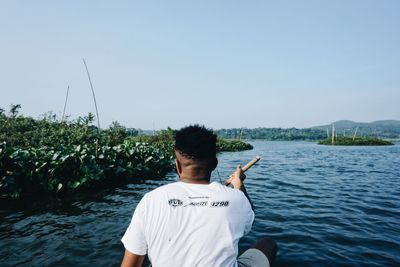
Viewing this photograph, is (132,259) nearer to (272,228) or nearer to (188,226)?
(188,226)

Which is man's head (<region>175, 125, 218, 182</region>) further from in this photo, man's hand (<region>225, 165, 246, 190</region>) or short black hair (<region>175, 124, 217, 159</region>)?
man's hand (<region>225, 165, 246, 190</region>)

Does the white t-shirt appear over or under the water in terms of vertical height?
over

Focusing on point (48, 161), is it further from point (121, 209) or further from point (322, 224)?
point (322, 224)

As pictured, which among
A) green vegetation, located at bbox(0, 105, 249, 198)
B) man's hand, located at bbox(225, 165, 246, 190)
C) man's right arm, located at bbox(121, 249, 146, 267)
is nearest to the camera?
man's right arm, located at bbox(121, 249, 146, 267)

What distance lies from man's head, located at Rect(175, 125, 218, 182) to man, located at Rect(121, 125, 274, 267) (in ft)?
0.45

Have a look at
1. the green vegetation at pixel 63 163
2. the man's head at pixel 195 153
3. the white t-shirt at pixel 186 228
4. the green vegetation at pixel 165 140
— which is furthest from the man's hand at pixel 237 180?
the green vegetation at pixel 165 140

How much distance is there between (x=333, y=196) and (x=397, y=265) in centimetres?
595

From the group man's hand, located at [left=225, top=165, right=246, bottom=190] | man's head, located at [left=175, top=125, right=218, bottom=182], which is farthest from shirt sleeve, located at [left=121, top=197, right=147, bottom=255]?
man's hand, located at [left=225, top=165, right=246, bottom=190]

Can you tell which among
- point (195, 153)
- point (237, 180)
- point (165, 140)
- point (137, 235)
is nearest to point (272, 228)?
point (237, 180)

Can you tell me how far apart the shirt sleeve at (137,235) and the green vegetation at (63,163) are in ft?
27.3

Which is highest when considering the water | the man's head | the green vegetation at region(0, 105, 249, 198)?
the man's head

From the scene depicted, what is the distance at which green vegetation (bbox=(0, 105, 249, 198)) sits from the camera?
30.1 feet

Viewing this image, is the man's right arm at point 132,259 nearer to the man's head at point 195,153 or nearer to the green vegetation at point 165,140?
the man's head at point 195,153

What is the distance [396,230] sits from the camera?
6.91m
